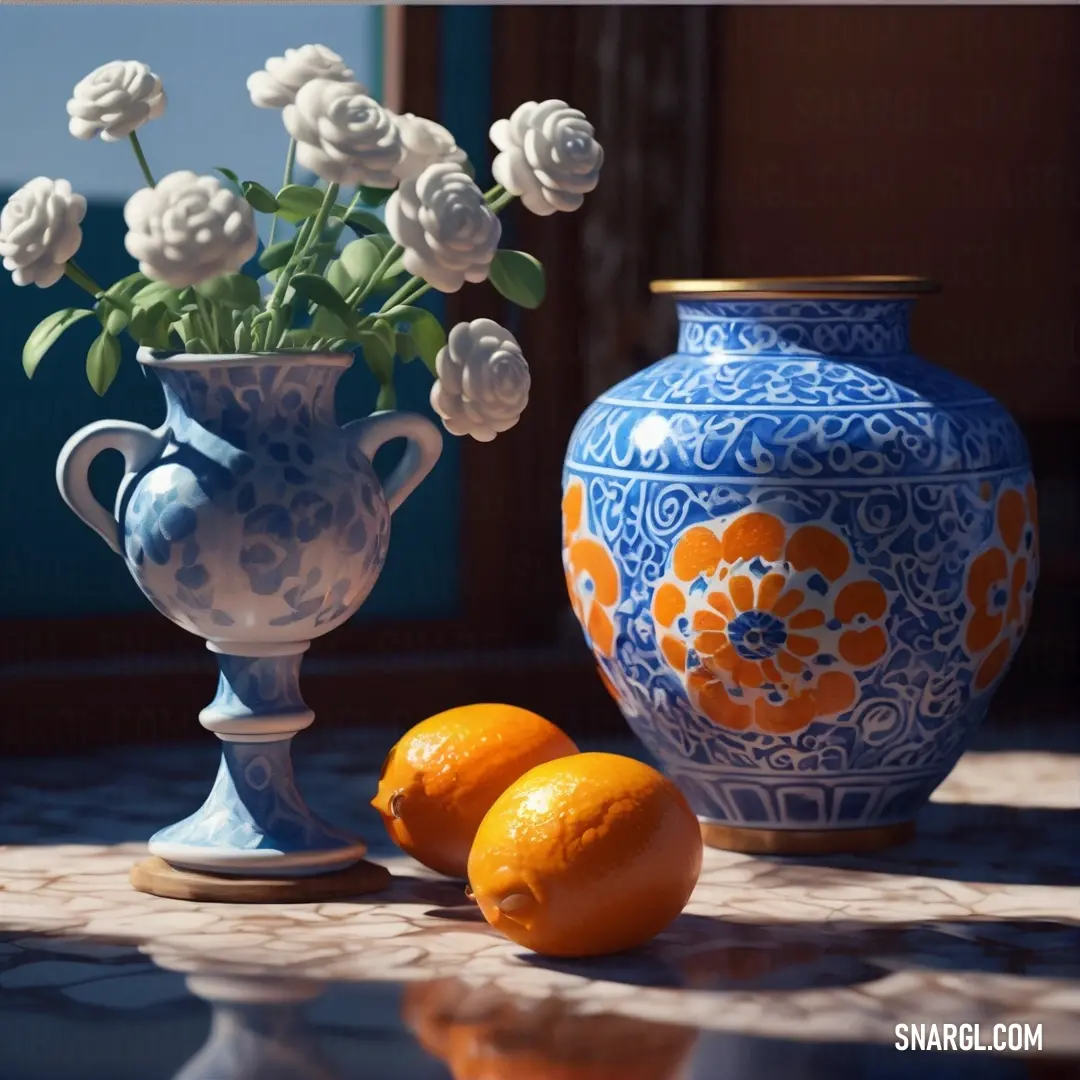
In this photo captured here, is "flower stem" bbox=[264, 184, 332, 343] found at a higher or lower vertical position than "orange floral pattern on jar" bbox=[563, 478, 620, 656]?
higher

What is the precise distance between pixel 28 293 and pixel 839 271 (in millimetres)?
863

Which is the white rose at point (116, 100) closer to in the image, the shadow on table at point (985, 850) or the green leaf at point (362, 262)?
the green leaf at point (362, 262)

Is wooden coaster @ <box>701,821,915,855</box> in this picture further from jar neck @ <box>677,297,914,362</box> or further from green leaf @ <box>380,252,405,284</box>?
green leaf @ <box>380,252,405,284</box>

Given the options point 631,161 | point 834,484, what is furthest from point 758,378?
point 631,161

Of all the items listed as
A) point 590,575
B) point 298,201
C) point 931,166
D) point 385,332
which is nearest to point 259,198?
point 298,201

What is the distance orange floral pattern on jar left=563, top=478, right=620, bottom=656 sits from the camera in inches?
62.6

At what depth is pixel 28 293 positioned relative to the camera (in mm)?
1971

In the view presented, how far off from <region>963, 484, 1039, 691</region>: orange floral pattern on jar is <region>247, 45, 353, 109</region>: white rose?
1.90 ft

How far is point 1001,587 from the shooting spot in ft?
5.18

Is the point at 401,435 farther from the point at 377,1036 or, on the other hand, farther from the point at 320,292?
the point at 377,1036

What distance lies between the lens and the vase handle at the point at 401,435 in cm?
146

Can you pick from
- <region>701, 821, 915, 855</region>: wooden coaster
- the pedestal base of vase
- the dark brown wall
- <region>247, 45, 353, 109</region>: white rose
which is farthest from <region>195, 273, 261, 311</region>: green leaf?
the dark brown wall

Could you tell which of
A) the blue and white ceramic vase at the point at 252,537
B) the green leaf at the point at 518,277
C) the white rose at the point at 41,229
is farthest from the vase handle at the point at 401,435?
the white rose at the point at 41,229

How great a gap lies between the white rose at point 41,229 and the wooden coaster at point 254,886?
43 centimetres
